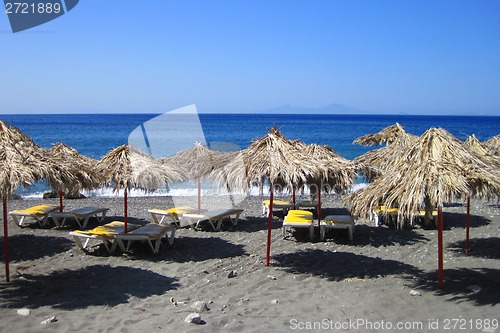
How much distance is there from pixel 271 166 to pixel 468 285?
3112mm

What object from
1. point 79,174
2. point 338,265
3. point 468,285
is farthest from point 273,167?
point 79,174

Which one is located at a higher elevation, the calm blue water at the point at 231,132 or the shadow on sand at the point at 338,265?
the calm blue water at the point at 231,132

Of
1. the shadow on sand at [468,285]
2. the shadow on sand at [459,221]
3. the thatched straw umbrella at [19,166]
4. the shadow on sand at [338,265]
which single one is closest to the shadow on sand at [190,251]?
the shadow on sand at [338,265]

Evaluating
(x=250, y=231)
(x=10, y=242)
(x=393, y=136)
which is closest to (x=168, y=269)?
(x=250, y=231)

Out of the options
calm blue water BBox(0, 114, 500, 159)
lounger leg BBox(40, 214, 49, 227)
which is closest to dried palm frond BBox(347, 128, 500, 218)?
lounger leg BBox(40, 214, 49, 227)

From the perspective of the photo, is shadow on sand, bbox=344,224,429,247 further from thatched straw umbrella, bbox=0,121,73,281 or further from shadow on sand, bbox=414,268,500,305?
thatched straw umbrella, bbox=0,121,73,281

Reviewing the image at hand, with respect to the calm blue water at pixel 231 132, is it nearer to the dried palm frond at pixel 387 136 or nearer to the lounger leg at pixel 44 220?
the dried palm frond at pixel 387 136

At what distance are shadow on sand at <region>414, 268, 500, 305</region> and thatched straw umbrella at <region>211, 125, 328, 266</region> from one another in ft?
6.90

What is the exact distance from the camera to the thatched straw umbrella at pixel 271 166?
6.41m

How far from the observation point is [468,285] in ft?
18.6

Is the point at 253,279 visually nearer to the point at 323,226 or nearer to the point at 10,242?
the point at 323,226

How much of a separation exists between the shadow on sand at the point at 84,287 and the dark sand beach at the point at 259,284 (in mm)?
14

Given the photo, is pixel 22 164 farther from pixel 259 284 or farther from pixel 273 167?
pixel 259 284

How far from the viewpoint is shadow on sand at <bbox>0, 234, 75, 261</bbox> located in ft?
24.9
